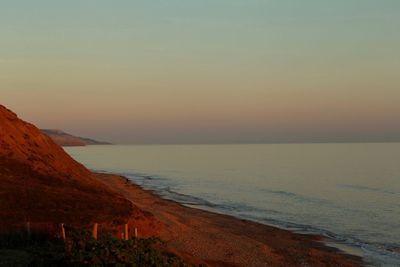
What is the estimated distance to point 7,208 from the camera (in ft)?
102

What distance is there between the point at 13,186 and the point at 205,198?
39321 millimetres

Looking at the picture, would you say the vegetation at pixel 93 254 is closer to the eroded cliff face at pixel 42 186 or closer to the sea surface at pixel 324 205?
the eroded cliff face at pixel 42 186

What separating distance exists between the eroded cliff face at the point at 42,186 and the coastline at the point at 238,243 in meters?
3.76

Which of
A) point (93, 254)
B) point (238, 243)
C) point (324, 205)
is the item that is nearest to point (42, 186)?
point (238, 243)

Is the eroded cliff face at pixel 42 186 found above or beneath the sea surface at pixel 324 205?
above

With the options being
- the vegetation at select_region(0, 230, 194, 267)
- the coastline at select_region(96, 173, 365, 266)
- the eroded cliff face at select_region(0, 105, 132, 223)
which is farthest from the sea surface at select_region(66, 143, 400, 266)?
the vegetation at select_region(0, 230, 194, 267)

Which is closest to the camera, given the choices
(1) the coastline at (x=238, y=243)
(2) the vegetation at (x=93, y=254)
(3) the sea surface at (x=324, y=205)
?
(2) the vegetation at (x=93, y=254)

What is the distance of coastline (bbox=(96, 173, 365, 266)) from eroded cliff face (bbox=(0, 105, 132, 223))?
376 cm

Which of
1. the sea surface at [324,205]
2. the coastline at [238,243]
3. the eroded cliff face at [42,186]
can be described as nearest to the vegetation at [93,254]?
the coastline at [238,243]

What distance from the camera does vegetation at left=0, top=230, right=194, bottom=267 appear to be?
15961 millimetres

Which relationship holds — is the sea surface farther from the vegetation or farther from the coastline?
the vegetation

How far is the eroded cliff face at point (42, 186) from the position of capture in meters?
31.5

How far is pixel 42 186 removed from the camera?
38.5 meters

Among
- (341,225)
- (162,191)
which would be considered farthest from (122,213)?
(162,191)
